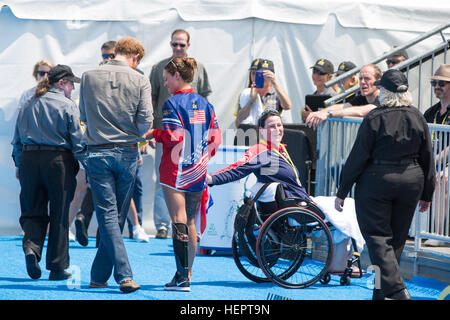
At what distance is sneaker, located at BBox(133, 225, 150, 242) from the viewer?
877 cm

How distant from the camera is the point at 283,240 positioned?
6266 millimetres

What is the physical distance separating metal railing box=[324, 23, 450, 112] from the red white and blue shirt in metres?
2.32

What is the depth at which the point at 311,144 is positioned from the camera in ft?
26.2

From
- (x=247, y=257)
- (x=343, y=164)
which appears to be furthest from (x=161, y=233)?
(x=247, y=257)

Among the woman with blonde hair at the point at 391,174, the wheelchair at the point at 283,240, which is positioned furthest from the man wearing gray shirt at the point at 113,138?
the woman with blonde hair at the point at 391,174

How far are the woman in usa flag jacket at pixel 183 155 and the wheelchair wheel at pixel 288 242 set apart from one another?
0.61m

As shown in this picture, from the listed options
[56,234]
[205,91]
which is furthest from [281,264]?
[205,91]

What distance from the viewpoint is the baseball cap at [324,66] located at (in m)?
8.98

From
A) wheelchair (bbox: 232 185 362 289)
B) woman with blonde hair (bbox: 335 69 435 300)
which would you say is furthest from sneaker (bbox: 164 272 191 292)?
woman with blonde hair (bbox: 335 69 435 300)

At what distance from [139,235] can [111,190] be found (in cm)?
315

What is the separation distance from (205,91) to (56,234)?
3294 millimetres

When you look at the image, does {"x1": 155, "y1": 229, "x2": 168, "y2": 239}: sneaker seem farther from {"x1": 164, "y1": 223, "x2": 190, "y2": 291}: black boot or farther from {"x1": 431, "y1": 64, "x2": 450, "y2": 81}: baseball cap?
{"x1": 431, "y1": 64, "x2": 450, "y2": 81}: baseball cap

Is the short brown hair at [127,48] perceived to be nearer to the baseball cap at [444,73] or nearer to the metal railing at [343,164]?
the metal railing at [343,164]
